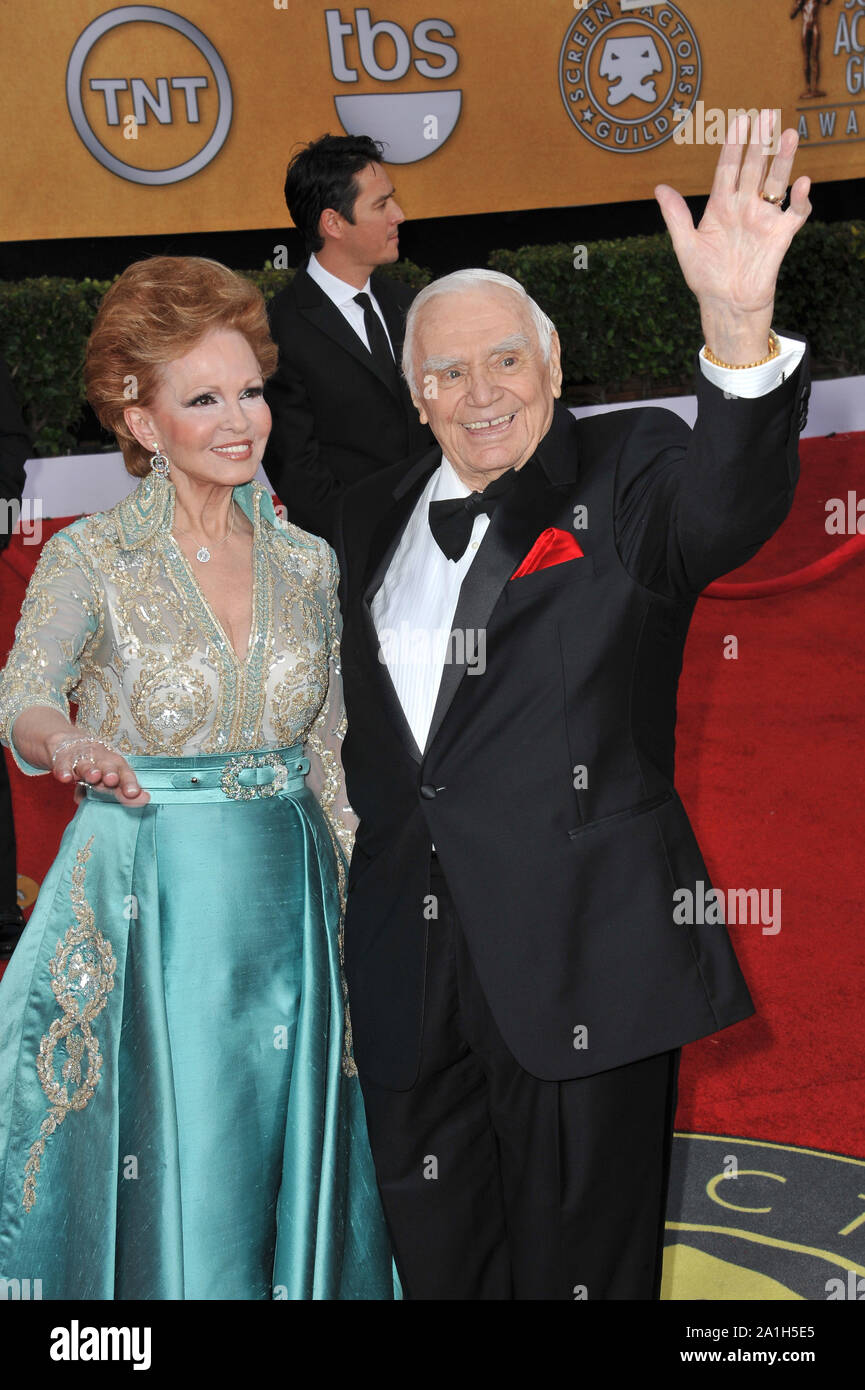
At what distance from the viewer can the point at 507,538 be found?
7.66 feet

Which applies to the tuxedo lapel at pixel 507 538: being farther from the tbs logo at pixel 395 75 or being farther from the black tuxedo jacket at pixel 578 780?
the tbs logo at pixel 395 75

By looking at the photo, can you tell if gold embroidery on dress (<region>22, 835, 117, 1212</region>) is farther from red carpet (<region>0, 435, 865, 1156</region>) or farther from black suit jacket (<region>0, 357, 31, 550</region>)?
black suit jacket (<region>0, 357, 31, 550</region>)

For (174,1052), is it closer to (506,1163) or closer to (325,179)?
(506,1163)

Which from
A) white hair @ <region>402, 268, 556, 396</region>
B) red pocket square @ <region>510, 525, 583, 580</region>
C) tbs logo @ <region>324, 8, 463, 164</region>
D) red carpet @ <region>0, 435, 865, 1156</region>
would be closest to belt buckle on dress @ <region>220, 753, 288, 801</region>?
red pocket square @ <region>510, 525, 583, 580</region>

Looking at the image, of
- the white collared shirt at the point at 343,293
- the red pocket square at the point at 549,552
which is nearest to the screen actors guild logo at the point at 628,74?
the white collared shirt at the point at 343,293

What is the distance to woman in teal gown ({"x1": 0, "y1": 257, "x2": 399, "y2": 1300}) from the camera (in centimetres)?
259

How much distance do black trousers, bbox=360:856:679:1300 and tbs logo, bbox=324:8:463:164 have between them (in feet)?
33.0

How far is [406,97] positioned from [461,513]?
10075 millimetres

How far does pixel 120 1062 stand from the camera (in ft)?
8.55

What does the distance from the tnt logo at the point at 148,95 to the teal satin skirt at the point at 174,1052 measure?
373 inches

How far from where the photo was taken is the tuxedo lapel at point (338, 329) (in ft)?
15.9

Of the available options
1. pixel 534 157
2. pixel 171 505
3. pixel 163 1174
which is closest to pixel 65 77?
pixel 534 157

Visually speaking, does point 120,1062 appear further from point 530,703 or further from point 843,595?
point 843,595

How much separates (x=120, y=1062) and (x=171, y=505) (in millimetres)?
963
